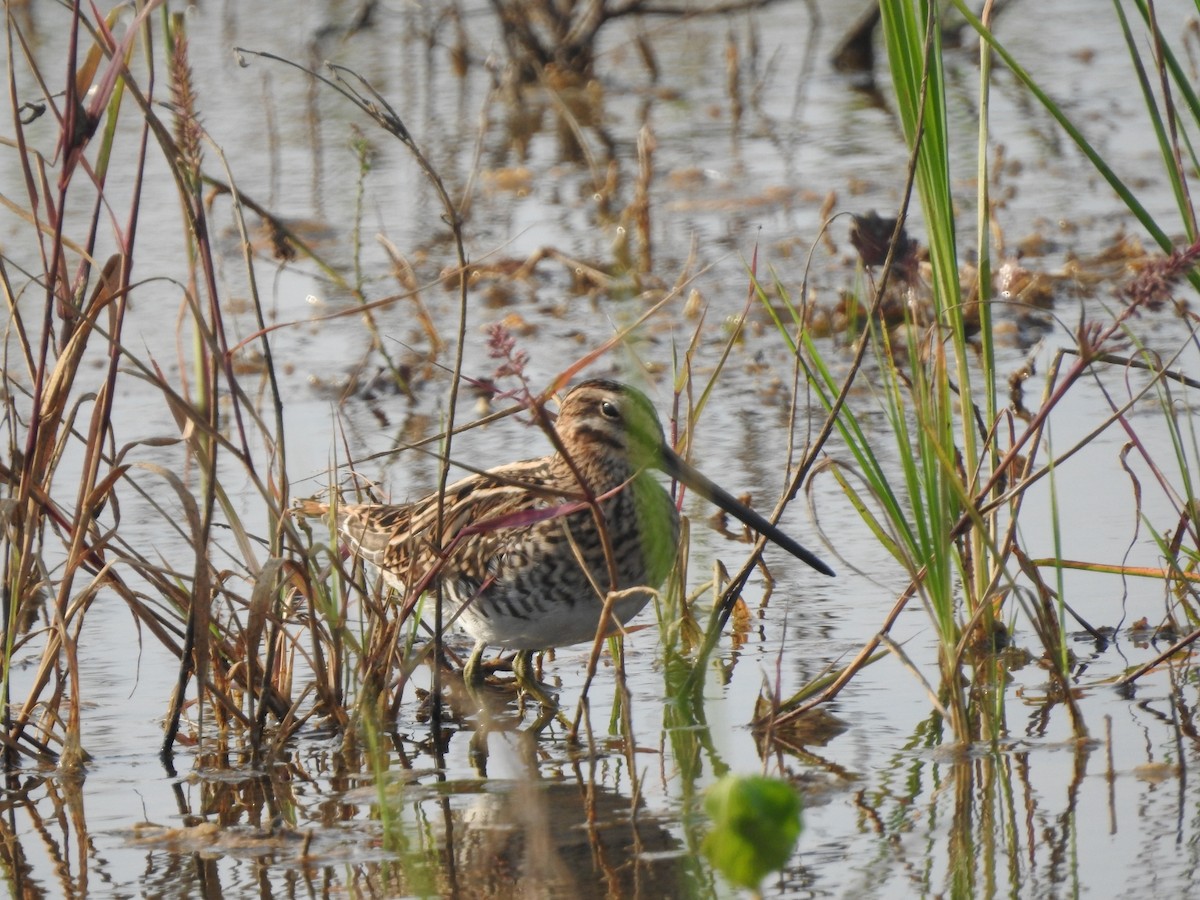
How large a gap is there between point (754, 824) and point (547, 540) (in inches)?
88.7

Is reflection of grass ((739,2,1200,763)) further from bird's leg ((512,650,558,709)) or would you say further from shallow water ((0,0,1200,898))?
bird's leg ((512,650,558,709))

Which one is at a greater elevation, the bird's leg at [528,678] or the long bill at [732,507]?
the long bill at [732,507]

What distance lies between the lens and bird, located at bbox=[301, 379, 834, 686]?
4043mm

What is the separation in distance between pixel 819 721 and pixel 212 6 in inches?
484

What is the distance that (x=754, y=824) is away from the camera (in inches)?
78.2

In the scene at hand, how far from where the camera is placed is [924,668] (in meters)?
4.13

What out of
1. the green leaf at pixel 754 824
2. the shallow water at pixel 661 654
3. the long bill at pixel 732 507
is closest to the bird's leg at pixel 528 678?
the shallow water at pixel 661 654

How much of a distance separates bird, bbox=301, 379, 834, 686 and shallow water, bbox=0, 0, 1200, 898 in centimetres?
19

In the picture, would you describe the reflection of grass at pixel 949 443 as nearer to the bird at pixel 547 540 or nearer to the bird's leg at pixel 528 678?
the bird at pixel 547 540

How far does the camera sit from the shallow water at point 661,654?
320 centimetres

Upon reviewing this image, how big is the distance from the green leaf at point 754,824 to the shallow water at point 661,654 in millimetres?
546

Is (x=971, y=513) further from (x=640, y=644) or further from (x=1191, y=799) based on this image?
(x=640, y=644)

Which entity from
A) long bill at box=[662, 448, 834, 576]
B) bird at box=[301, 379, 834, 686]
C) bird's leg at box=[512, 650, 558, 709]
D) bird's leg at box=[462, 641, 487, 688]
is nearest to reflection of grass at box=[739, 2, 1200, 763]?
long bill at box=[662, 448, 834, 576]

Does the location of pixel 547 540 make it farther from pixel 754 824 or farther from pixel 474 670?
pixel 754 824
